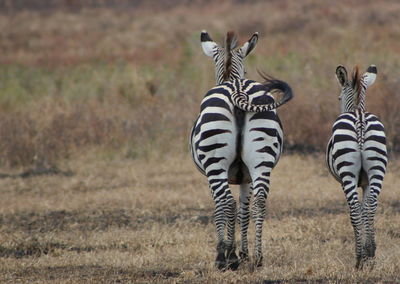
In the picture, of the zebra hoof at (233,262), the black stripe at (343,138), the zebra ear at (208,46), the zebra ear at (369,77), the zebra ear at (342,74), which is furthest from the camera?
the zebra ear at (208,46)

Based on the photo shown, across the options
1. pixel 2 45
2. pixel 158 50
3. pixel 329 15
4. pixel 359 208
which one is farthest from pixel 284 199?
pixel 2 45

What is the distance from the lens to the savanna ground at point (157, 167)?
7609 millimetres

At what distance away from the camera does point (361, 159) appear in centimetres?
680

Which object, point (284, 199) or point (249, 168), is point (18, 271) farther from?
point (284, 199)

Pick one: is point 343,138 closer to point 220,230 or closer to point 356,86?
point 356,86

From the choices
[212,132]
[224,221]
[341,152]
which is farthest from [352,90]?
[224,221]

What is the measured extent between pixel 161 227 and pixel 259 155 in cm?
329

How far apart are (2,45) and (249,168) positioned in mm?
27702

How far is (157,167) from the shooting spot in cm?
1392

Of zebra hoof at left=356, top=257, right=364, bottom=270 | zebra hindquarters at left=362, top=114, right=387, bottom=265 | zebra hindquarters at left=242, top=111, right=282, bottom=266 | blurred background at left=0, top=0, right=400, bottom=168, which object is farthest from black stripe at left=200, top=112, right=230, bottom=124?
blurred background at left=0, top=0, right=400, bottom=168

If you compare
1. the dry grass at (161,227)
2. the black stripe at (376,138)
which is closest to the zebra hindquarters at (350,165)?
the black stripe at (376,138)

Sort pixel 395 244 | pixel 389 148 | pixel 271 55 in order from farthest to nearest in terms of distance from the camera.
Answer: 1. pixel 271 55
2. pixel 389 148
3. pixel 395 244

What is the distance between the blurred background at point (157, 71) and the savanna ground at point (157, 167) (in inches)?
1.7

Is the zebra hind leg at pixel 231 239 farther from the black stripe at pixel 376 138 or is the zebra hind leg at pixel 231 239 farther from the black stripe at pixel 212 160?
the black stripe at pixel 376 138
